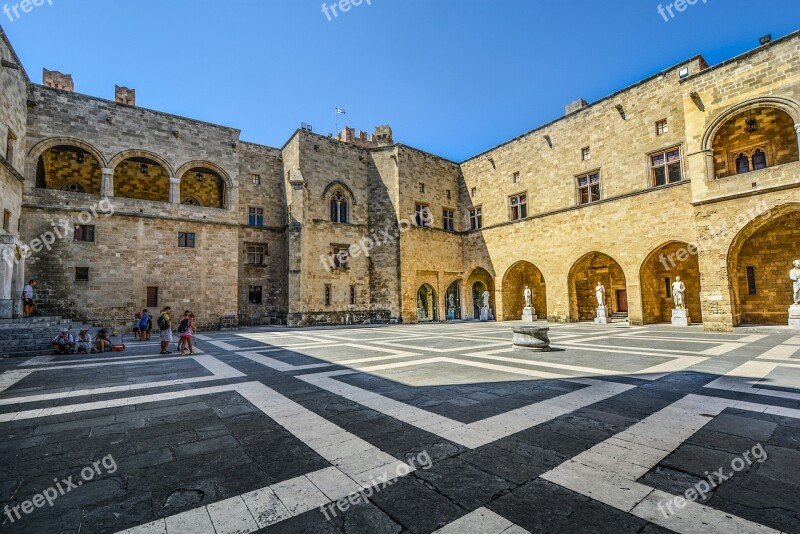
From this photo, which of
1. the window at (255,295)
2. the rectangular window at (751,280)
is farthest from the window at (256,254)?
the rectangular window at (751,280)

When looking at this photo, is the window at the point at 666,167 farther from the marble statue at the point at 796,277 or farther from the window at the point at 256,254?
the window at the point at 256,254

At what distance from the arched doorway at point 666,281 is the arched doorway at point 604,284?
9.90 feet

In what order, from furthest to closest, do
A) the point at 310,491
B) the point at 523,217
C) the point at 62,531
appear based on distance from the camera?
1. the point at 523,217
2. the point at 310,491
3. the point at 62,531

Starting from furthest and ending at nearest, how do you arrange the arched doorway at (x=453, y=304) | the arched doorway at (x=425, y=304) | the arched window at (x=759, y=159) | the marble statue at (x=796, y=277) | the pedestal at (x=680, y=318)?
the arched doorway at (x=425, y=304) → the arched doorway at (x=453, y=304) → the pedestal at (x=680, y=318) → the arched window at (x=759, y=159) → the marble statue at (x=796, y=277)

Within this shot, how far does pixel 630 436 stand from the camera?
3.61 meters

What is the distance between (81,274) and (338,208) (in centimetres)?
1364

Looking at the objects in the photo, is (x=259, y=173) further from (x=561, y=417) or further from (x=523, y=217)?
(x=561, y=417)

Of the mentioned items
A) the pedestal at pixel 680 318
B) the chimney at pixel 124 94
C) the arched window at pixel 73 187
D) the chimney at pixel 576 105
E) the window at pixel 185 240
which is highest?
the chimney at pixel 124 94

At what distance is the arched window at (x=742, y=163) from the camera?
16.5 metres

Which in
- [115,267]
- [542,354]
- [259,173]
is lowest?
[542,354]

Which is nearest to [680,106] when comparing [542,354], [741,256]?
[741,256]

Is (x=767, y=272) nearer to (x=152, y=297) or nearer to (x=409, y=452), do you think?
(x=409, y=452)

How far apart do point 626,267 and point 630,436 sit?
17271mm

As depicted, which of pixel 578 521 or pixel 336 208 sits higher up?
pixel 336 208
